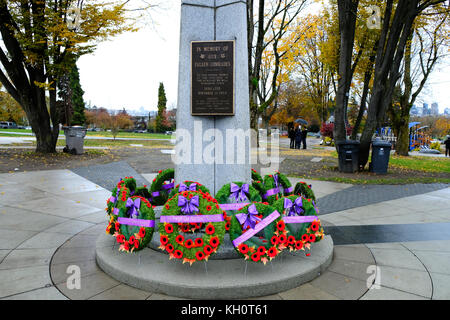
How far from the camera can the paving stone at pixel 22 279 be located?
10.1 feet

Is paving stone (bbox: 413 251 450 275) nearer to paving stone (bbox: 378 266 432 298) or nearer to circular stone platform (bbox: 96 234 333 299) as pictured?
paving stone (bbox: 378 266 432 298)

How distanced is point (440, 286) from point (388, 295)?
657 millimetres

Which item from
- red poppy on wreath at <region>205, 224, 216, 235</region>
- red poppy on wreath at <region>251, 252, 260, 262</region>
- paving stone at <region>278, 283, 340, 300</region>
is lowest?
paving stone at <region>278, 283, 340, 300</region>

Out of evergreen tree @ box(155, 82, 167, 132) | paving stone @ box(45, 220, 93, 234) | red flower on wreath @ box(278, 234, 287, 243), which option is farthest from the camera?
evergreen tree @ box(155, 82, 167, 132)

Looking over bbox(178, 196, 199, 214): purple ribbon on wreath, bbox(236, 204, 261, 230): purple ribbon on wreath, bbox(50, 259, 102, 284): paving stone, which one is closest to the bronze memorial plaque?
bbox(178, 196, 199, 214): purple ribbon on wreath

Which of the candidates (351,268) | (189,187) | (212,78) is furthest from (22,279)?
(351,268)

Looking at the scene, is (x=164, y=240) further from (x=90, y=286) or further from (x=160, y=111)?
(x=160, y=111)

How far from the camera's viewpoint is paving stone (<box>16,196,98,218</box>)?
5825 mm

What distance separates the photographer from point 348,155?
1218cm

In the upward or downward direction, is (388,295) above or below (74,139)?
below

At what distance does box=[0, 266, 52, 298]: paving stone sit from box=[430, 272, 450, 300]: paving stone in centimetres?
396

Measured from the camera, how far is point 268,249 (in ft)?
10.7
